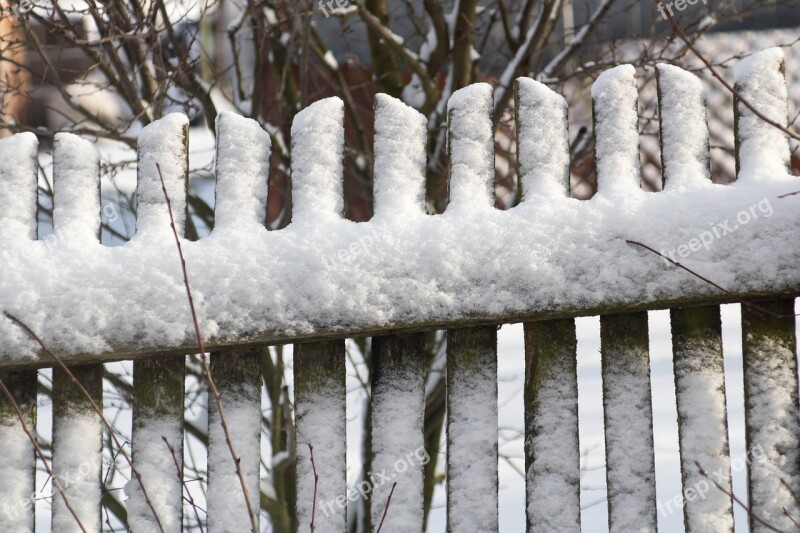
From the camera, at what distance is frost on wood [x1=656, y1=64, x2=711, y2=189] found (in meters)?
1.97

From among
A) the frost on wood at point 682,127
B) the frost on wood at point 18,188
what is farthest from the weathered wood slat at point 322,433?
the frost on wood at point 682,127

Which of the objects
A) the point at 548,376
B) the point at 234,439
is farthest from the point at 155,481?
the point at 548,376

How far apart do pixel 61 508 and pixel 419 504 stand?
791 millimetres

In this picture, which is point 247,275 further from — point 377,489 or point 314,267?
point 377,489

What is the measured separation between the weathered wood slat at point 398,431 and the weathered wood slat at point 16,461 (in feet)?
2.48

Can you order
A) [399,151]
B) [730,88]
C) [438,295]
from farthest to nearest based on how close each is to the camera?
1. [399,151]
2. [438,295]
3. [730,88]

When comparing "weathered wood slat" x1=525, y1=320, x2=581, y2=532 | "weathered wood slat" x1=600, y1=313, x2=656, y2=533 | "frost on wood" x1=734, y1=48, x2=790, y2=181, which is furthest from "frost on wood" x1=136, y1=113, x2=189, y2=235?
"frost on wood" x1=734, y1=48, x2=790, y2=181

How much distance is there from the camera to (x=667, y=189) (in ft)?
6.40

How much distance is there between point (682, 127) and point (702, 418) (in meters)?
0.66

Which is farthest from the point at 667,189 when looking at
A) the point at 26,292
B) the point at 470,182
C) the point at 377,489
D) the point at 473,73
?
the point at 473,73

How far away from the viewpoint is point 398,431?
76.5 inches

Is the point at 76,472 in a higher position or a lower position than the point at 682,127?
lower

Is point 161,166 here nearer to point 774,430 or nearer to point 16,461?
point 16,461

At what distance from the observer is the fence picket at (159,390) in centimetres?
191
